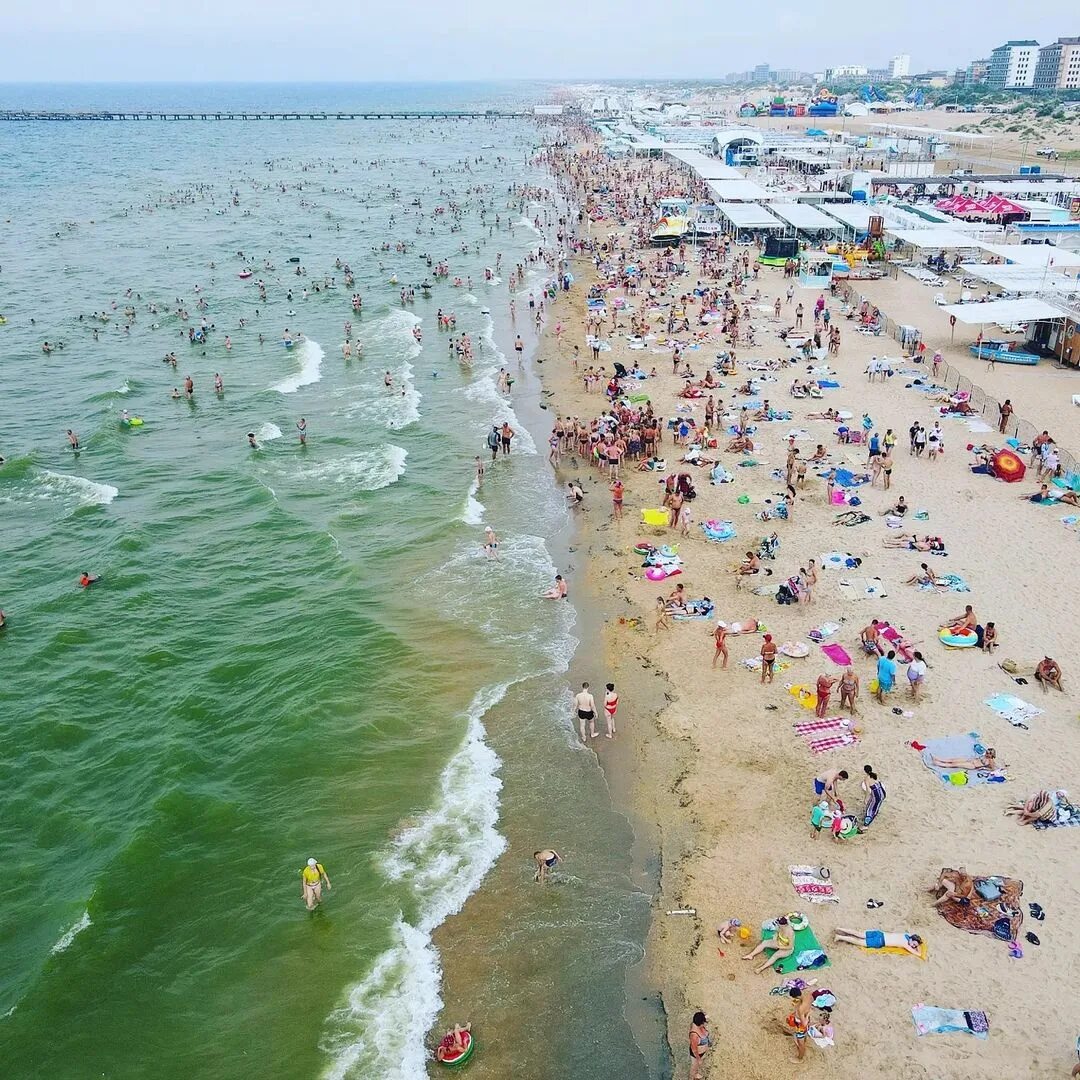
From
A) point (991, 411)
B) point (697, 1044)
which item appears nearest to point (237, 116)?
point (991, 411)

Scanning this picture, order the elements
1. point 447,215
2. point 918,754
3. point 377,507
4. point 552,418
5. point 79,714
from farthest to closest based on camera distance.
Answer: point 447,215 → point 552,418 → point 377,507 → point 79,714 → point 918,754

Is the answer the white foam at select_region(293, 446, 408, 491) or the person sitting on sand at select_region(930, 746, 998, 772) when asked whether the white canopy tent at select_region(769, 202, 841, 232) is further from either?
the person sitting on sand at select_region(930, 746, 998, 772)

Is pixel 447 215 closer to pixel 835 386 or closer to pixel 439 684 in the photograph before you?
pixel 835 386

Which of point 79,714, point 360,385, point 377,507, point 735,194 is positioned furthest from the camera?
point 735,194

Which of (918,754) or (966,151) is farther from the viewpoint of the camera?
(966,151)

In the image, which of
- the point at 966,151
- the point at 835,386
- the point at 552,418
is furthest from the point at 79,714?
the point at 966,151

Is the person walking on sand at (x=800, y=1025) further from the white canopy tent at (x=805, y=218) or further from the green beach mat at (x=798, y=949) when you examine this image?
the white canopy tent at (x=805, y=218)

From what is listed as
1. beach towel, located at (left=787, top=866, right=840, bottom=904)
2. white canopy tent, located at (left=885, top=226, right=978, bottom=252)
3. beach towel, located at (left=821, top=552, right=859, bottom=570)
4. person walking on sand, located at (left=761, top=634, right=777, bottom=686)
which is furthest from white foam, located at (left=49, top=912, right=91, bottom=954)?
white canopy tent, located at (left=885, top=226, right=978, bottom=252)
